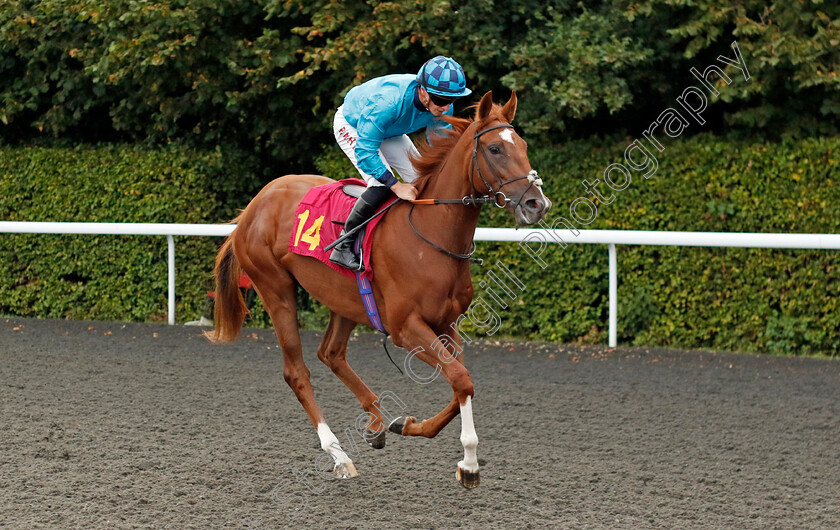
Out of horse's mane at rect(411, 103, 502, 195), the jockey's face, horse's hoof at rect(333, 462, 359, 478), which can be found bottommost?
horse's hoof at rect(333, 462, 359, 478)

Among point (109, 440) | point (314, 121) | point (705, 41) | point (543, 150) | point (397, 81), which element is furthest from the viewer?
point (314, 121)

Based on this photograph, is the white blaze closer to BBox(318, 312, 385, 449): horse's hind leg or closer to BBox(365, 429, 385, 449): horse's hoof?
BBox(318, 312, 385, 449): horse's hind leg

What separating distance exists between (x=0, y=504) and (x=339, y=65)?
19.3 feet

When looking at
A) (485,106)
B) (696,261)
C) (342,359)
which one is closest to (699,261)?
(696,261)

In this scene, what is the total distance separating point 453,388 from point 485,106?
1.26 meters

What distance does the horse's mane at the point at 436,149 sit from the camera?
448 centimetres

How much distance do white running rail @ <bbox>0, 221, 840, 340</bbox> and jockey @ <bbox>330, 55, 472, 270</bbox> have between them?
325cm

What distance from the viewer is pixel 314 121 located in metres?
10.2

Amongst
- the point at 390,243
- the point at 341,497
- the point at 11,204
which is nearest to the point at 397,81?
the point at 390,243

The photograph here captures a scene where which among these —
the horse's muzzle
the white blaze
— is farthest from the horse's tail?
the horse's muzzle

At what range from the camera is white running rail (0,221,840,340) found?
736 cm

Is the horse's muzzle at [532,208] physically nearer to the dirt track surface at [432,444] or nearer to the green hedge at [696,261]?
the dirt track surface at [432,444]

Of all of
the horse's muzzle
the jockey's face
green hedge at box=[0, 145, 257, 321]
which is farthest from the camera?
green hedge at box=[0, 145, 257, 321]

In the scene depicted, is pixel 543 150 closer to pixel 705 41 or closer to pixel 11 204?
pixel 705 41
